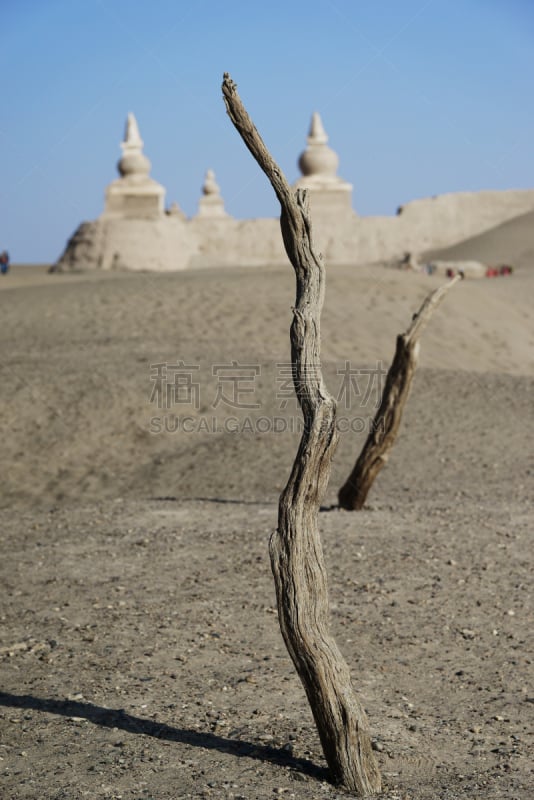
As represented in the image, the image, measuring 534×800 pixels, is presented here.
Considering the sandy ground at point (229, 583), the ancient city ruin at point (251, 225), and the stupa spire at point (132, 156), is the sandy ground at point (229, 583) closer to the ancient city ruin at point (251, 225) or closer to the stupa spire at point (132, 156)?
the ancient city ruin at point (251, 225)

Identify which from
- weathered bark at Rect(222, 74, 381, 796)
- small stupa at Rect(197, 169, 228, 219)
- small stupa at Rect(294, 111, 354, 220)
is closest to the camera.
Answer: weathered bark at Rect(222, 74, 381, 796)

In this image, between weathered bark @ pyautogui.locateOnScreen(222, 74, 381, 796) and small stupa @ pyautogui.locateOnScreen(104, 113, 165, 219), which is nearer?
weathered bark @ pyautogui.locateOnScreen(222, 74, 381, 796)

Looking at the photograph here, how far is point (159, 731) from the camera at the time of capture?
411 centimetres

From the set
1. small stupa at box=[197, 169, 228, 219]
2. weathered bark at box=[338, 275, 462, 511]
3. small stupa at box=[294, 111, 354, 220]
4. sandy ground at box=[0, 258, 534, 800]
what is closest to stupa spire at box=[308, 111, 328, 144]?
small stupa at box=[294, 111, 354, 220]

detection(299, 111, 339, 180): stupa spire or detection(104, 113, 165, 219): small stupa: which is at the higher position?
detection(299, 111, 339, 180): stupa spire

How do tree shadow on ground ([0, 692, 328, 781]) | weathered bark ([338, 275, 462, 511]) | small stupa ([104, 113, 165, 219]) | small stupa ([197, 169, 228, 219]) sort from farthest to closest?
small stupa ([197, 169, 228, 219]) → small stupa ([104, 113, 165, 219]) → weathered bark ([338, 275, 462, 511]) → tree shadow on ground ([0, 692, 328, 781])

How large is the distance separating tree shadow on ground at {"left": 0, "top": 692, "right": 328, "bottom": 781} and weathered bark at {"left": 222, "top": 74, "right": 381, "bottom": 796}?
0.22 m

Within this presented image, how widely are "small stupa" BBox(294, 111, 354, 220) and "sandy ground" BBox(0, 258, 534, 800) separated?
21.0 m

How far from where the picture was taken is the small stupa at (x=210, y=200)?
42.1 m

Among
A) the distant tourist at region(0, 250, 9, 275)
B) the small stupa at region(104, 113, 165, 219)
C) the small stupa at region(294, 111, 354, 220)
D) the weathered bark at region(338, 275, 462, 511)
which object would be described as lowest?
the weathered bark at region(338, 275, 462, 511)

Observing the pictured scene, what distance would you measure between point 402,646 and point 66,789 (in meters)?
2.29

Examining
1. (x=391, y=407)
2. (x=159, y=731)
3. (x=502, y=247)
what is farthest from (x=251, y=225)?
(x=159, y=731)

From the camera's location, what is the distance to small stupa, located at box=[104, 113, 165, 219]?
102 ft

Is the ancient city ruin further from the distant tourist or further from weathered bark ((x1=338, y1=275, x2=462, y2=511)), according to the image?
weathered bark ((x1=338, y1=275, x2=462, y2=511))
